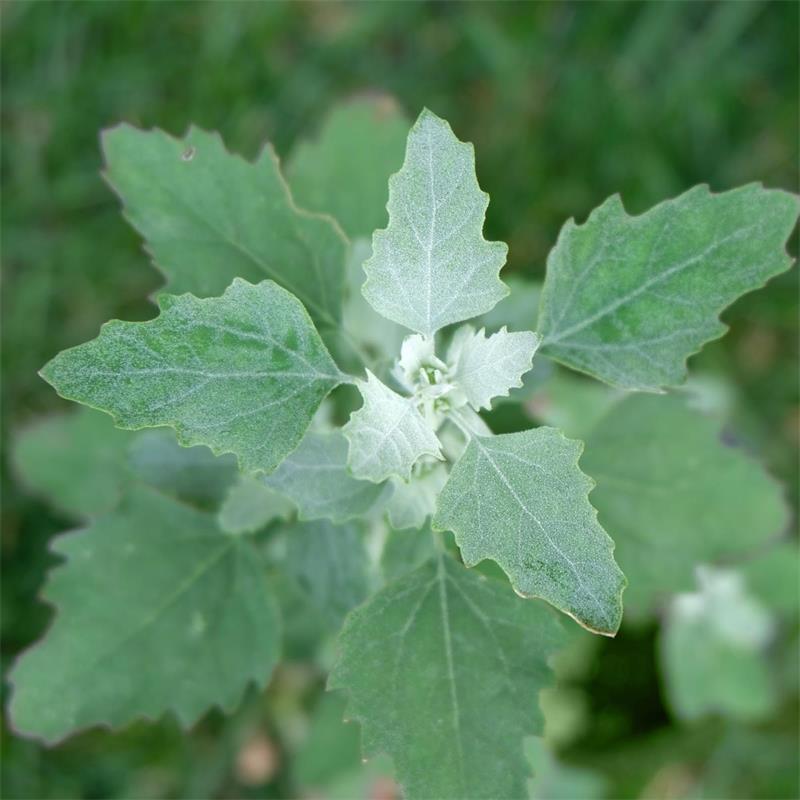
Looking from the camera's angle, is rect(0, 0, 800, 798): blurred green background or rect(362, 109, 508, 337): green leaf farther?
rect(0, 0, 800, 798): blurred green background

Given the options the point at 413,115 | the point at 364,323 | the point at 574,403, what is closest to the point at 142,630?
the point at 364,323

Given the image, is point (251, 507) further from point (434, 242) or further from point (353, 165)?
point (353, 165)

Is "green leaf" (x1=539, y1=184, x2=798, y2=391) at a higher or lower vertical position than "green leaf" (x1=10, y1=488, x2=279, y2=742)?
higher

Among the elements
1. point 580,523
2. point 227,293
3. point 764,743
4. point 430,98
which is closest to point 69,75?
point 430,98

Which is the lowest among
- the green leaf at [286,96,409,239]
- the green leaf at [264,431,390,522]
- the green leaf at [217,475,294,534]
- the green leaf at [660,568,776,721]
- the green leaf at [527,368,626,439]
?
the green leaf at [660,568,776,721]

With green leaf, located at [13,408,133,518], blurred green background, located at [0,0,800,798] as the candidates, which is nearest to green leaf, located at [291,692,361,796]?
blurred green background, located at [0,0,800,798]

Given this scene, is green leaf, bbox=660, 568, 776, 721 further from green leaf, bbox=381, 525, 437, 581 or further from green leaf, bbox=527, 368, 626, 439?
green leaf, bbox=381, 525, 437, 581
